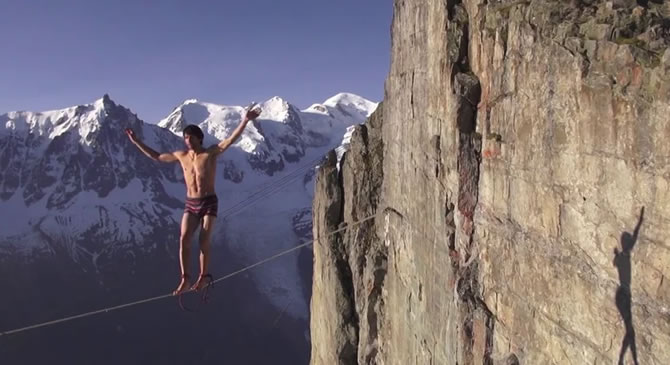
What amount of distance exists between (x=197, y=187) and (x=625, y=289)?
8.79m

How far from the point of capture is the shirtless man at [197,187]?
13.6 m

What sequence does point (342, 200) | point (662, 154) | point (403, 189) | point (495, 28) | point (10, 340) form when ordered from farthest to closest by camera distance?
point (10, 340) → point (342, 200) → point (403, 189) → point (495, 28) → point (662, 154)

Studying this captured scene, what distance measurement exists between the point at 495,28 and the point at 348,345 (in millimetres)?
15568

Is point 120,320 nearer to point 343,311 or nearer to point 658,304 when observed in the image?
point 343,311

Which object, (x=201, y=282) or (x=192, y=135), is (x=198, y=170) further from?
(x=201, y=282)

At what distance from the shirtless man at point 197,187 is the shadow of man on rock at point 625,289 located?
7.61 metres

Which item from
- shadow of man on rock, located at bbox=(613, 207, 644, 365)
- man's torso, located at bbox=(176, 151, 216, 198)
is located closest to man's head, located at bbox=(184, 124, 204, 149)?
man's torso, located at bbox=(176, 151, 216, 198)

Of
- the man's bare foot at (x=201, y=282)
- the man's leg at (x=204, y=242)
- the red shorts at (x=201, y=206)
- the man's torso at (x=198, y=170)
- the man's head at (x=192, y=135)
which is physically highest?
the man's head at (x=192, y=135)

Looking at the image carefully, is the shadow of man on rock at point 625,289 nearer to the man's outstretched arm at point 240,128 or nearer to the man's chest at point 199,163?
the man's outstretched arm at point 240,128

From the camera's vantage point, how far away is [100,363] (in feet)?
514

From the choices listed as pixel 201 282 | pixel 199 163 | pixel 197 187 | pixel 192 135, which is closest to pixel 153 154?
pixel 197 187

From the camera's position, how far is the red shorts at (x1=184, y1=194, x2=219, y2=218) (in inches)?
555

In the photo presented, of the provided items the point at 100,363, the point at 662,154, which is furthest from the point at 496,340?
the point at 100,363

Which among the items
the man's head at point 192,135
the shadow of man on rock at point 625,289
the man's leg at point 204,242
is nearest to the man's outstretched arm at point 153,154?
the man's head at point 192,135
